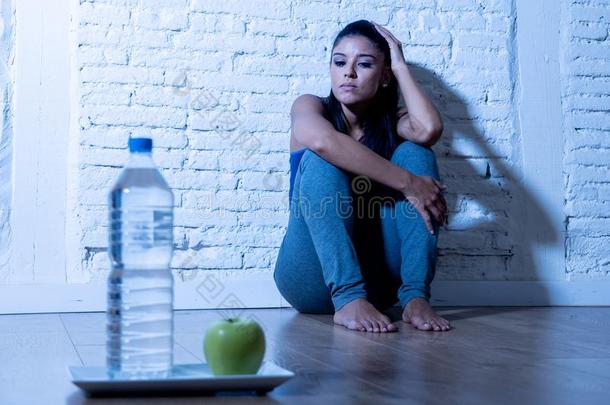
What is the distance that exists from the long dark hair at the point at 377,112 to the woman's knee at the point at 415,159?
2.6 inches

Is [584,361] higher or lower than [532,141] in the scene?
lower

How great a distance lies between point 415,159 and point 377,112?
0.84 feet

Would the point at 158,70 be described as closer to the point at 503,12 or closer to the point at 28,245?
the point at 28,245

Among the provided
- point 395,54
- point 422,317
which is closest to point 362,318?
point 422,317

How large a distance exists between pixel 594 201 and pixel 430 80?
739 mm

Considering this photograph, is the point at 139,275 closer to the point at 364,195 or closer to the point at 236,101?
the point at 364,195

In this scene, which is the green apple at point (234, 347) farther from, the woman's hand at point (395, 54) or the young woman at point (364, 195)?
the woman's hand at point (395, 54)

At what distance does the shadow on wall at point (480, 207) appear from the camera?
3.24 m

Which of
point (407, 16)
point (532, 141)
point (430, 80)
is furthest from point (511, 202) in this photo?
point (407, 16)

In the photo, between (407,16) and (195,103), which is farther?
(407,16)

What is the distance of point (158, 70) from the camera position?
117 inches

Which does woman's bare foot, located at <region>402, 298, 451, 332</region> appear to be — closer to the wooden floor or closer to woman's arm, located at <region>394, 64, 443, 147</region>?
the wooden floor

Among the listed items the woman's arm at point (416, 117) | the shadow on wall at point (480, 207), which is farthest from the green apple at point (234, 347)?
the shadow on wall at point (480, 207)

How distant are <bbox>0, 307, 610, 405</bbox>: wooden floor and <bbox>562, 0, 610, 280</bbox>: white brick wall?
1.80 feet
